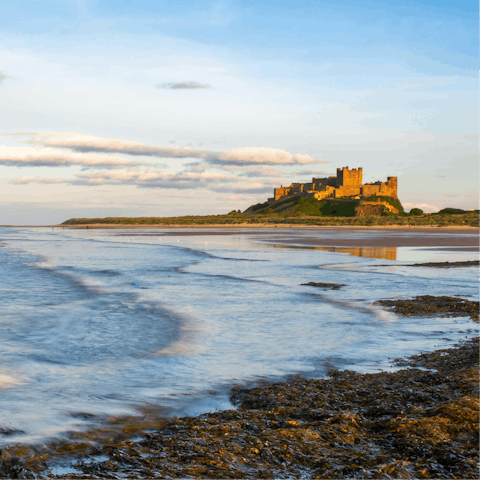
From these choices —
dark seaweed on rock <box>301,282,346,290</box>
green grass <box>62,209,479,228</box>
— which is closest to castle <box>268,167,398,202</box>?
green grass <box>62,209,479,228</box>

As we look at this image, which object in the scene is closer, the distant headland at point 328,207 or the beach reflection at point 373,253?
the beach reflection at point 373,253

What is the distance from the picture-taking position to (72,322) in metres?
9.33

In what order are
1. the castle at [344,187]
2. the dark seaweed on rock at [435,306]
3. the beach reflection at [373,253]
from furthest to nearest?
the castle at [344,187] → the beach reflection at [373,253] → the dark seaweed on rock at [435,306]

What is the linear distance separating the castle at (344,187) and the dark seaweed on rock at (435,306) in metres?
130

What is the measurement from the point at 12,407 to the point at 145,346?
2.86 metres

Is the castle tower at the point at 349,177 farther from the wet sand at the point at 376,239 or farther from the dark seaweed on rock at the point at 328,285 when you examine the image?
the dark seaweed on rock at the point at 328,285

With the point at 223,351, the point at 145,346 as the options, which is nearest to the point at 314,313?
the point at 223,351

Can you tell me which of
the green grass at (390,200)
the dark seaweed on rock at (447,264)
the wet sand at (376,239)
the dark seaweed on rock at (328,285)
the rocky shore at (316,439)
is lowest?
the rocky shore at (316,439)

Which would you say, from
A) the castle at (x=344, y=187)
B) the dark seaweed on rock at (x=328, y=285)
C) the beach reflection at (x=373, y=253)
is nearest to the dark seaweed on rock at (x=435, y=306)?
the dark seaweed on rock at (x=328, y=285)

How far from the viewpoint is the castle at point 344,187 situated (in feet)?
465

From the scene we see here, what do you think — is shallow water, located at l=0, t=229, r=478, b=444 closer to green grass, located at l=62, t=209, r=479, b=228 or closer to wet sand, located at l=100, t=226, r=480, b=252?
wet sand, located at l=100, t=226, r=480, b=252

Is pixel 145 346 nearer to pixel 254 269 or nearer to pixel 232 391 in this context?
pixel 232 391

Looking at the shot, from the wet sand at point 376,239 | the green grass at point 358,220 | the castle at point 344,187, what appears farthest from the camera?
the castle at point 344,187

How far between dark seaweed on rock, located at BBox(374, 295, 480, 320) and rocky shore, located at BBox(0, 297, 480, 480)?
4423mm
